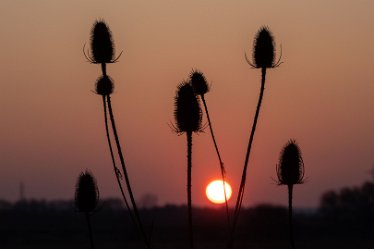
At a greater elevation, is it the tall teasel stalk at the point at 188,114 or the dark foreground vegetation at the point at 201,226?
the dark foreground vegetation at the point at 201,226

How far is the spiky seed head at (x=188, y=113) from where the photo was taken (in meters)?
12.1

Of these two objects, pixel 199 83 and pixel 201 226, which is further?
pixel 201 226

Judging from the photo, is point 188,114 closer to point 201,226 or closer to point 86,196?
point 86,196

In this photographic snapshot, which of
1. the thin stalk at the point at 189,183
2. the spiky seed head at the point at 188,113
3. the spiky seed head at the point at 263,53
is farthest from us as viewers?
the spiky seed head at the point at 263,53

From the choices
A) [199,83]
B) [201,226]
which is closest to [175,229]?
[201,226]

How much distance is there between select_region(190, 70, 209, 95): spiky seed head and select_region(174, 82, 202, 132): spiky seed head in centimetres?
147

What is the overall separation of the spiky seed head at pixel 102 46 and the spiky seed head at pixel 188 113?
1.35 meters

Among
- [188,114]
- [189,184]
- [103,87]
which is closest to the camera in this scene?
[189,184]

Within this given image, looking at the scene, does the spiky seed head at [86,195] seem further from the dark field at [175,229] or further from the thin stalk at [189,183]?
the dark field at [175,229]

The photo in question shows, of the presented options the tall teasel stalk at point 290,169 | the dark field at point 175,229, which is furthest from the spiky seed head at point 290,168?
the dark field at point 175,229

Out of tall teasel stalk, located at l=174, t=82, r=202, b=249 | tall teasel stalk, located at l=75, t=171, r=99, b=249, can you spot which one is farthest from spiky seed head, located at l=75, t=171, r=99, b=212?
tall teasel stalk, located at l=174, t=82, r=202, b=249

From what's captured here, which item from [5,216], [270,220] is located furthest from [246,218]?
[5,216]

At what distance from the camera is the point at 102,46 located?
13.1 meters

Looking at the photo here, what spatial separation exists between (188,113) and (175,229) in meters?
81.8
